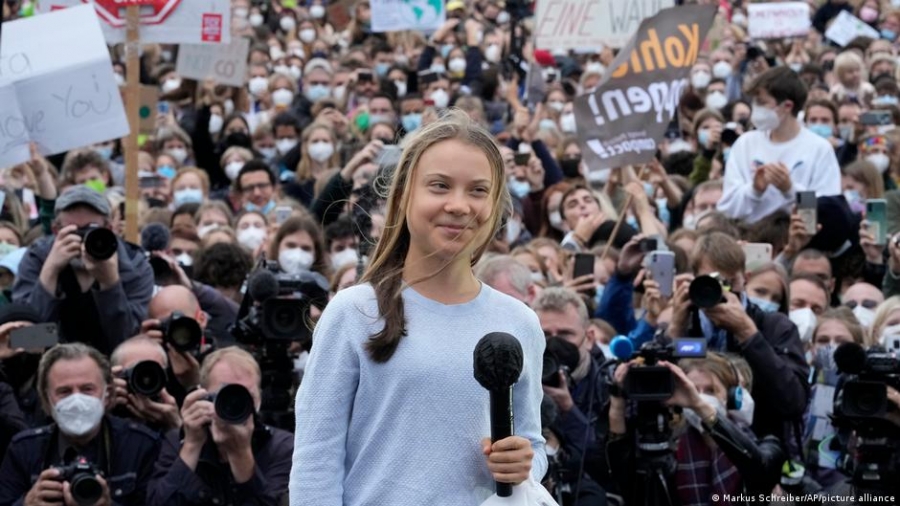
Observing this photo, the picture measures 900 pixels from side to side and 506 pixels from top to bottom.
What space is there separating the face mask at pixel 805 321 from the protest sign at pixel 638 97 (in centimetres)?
212

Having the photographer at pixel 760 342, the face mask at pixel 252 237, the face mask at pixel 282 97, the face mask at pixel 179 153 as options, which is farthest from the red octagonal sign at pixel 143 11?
the face mask at pixel 282 97

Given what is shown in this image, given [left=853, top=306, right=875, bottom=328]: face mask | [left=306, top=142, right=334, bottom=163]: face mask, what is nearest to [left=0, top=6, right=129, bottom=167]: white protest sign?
[left=853, top=306, right=875, bottom=328]: face mask

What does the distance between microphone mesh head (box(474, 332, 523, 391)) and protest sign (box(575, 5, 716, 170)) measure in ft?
25.2

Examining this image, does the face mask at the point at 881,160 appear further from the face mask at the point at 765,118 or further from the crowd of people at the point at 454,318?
the face mask at the point at 765,118

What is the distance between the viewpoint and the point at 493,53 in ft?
71.5

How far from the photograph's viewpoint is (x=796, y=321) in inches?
360

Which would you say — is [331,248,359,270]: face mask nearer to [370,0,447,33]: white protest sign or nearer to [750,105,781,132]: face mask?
[750,105,781,132]: face mask

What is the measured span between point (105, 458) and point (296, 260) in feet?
8.02

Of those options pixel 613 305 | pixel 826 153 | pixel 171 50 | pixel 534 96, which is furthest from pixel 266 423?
pixel 171 50

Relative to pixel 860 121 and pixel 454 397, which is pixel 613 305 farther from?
pixel 454 397

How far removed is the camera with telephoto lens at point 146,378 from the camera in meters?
7.26

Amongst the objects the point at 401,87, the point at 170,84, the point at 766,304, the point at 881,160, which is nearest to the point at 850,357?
the point at 766,304

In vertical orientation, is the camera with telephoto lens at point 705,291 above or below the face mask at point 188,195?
above

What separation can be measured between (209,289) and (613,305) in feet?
6.96
